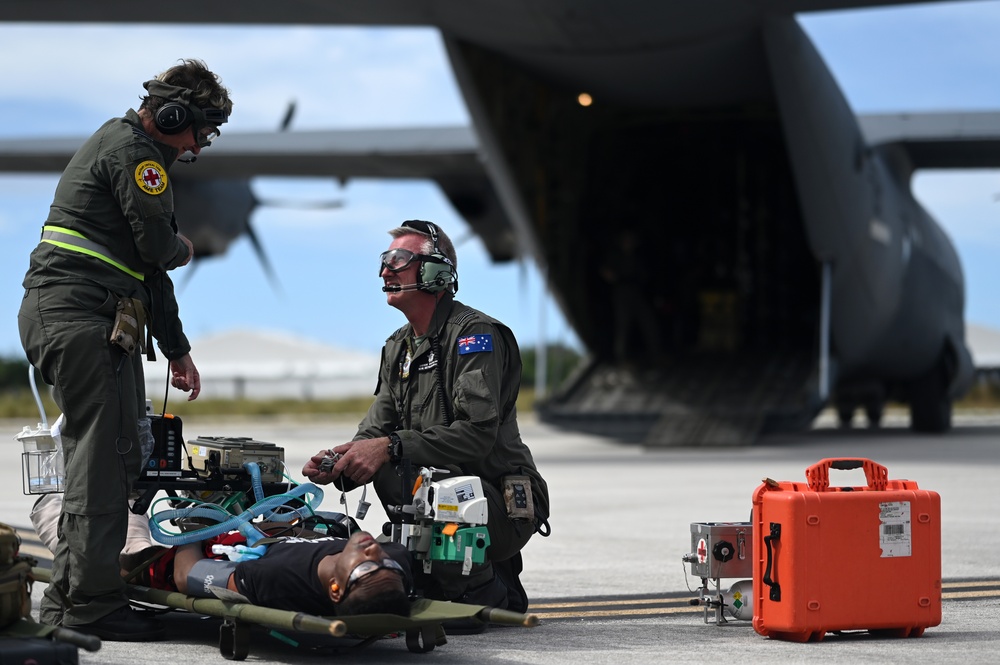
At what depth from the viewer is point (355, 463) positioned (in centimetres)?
449

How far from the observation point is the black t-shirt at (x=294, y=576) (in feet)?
13.4

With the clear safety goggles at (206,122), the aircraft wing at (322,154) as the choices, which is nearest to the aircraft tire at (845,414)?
the aircraft wing at (322,154)

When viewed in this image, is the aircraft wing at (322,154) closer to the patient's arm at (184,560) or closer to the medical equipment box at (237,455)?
the medical equipment box at (237,455)

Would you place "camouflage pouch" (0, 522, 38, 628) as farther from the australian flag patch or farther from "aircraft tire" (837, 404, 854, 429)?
"aircraft tire" (837, 404, 854, 429)

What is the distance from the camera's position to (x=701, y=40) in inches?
556

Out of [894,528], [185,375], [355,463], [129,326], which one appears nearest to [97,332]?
[129,326]

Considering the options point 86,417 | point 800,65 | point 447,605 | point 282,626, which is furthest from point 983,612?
point 800,65

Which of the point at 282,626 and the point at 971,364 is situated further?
the point at 971,364

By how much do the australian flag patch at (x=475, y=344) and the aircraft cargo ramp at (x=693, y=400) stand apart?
10574 millimetres

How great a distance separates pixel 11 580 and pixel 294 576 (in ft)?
2.79

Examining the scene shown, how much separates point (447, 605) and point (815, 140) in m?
11.4

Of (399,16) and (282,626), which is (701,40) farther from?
(282,626)

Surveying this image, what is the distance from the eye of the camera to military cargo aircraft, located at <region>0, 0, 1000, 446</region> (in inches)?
549

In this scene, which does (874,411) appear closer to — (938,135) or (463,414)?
(938,135)
